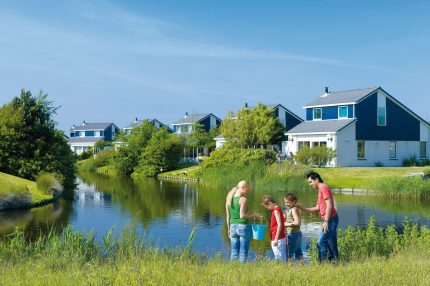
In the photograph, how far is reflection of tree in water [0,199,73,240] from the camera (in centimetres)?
2172

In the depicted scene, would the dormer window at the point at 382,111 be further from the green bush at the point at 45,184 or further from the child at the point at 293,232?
the child at the point at 293,232

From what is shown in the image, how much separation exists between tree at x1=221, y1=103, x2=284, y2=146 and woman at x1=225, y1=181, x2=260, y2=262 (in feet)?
160

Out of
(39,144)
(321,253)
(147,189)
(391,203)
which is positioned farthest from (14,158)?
(321,253)

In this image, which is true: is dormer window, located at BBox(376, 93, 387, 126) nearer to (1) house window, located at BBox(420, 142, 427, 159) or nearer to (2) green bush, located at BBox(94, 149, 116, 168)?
(1) house window, located at BBox(420, 142, 427, 159)

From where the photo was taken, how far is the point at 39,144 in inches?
1501

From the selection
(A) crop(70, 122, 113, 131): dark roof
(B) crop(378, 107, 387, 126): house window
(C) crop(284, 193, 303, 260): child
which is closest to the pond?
(C) crop(284, 193, 303, 260): child

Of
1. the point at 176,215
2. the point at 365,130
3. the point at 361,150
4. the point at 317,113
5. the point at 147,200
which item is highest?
the point at 317,113

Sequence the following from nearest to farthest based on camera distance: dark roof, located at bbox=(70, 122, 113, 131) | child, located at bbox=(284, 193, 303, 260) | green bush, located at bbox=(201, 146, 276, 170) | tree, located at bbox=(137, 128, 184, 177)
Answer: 1. child, located at bbox=(284, 193, 303, 260)
2. green bush, located at bbox=(201, 146, 276, 170)
3. tree, located at bbox=(137, 128, 184, 177)
4. dark roof, located at bbox=(70, 122, 113, 131)

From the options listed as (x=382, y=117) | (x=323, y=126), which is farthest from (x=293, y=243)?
(x=382, y=117)

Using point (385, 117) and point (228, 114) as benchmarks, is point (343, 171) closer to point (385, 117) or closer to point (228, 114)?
point (385, 117)

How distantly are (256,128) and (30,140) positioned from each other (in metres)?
28.7

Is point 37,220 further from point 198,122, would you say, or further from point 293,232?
point 198,122

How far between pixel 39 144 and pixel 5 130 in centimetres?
240

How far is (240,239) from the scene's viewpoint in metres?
12.1
